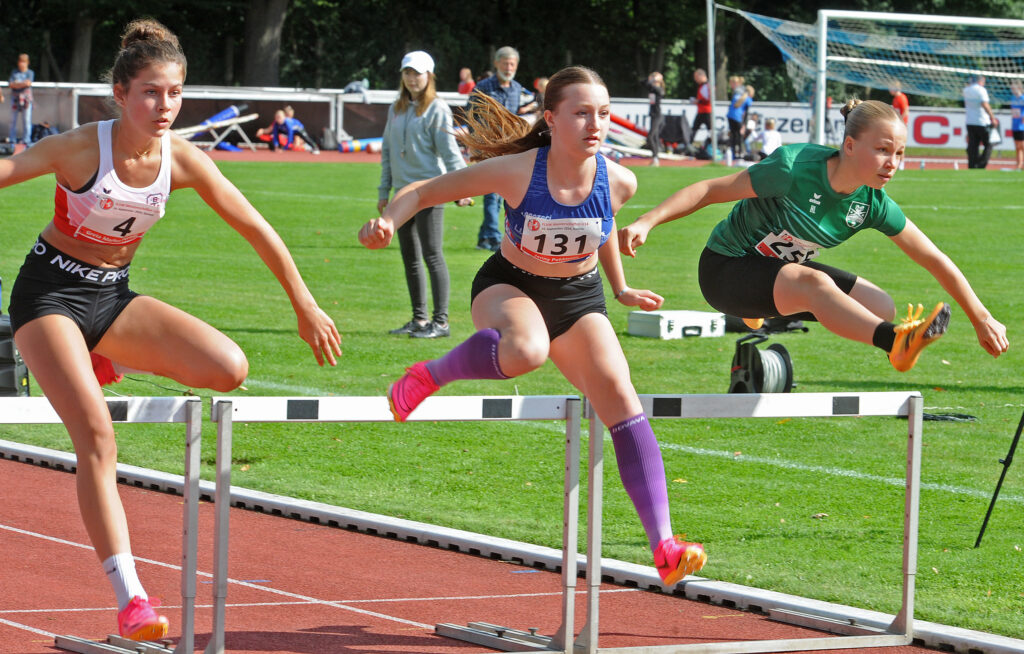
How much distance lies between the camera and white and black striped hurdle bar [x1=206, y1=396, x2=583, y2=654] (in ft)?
15.7

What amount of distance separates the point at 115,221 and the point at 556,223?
1.54 meters

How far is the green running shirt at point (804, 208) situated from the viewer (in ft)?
20.2

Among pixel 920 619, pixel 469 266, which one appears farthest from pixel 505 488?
pixel 469 266

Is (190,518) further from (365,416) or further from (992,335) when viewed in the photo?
(992,335)

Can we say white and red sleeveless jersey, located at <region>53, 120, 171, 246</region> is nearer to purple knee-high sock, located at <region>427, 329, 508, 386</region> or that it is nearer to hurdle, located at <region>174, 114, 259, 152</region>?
purple knee-high sock, located at <region>427, 329, 508, 386</region>

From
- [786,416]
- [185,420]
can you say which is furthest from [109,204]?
[786,416]

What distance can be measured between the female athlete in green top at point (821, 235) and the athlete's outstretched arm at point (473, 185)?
624mm

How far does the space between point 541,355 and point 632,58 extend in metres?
52.1

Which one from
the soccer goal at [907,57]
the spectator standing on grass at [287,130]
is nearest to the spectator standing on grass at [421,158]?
the soccer goal at [907,57]

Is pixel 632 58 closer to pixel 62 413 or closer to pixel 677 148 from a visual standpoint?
pixel 677 148

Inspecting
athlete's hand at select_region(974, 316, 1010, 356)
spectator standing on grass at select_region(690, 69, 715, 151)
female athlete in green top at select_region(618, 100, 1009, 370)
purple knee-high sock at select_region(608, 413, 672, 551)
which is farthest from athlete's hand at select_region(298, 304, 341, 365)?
spectator standing on grass at select_region(690, 69, 715, 151)

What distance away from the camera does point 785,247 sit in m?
6.31

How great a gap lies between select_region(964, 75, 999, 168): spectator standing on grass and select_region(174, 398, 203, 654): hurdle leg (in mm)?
27800

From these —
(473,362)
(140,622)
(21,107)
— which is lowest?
(140,622)
